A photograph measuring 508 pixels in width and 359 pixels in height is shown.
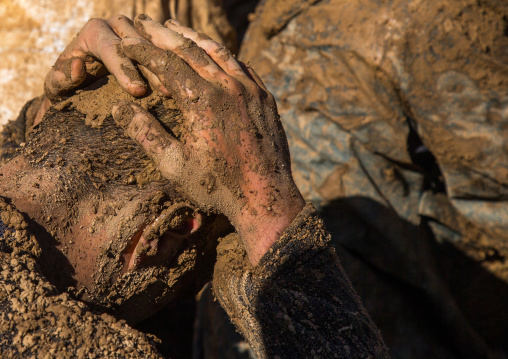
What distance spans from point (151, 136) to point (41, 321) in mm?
524

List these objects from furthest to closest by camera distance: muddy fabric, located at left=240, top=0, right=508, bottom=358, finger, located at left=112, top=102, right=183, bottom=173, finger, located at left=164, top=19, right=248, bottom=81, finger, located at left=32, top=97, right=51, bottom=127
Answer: muddy fabric, located at left=240, top=0, right=508, bottom=358 < finger, located at left=32, top=97, right=51, bottom=127 < finger, located at left=164, top=19, right=248, bottom=81 < finger, located at left=112, top=102, right=183, bottom=173

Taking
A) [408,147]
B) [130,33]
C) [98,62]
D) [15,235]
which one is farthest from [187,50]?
[408,147]

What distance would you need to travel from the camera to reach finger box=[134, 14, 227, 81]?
1318 mm

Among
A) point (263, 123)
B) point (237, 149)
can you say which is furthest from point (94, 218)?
point (263, 123)

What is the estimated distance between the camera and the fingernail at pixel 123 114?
4.22 ft

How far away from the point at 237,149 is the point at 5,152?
971 millimetres

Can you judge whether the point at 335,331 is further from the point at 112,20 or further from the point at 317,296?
the point at 112,20

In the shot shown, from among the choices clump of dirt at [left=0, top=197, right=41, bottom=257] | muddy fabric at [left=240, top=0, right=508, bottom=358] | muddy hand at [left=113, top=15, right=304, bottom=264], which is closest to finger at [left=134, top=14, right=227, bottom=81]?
muddy hand at [left=113, top=15, right=304, bottom=264]

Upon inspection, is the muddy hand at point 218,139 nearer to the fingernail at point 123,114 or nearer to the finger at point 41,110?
the fingernail at point 123,114

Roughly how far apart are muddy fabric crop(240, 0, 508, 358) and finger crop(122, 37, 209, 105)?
133cm

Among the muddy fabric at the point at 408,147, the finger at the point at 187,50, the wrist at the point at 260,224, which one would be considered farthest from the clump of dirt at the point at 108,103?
the muddy fabric at the point at 408,147

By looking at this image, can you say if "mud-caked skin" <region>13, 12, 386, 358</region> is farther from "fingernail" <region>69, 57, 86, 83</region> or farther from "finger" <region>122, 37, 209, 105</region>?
"fingernail" <region>69, 57, 86, 83</region>

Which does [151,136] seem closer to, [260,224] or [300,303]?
[260,224]

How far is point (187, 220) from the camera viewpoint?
1.38 meters
